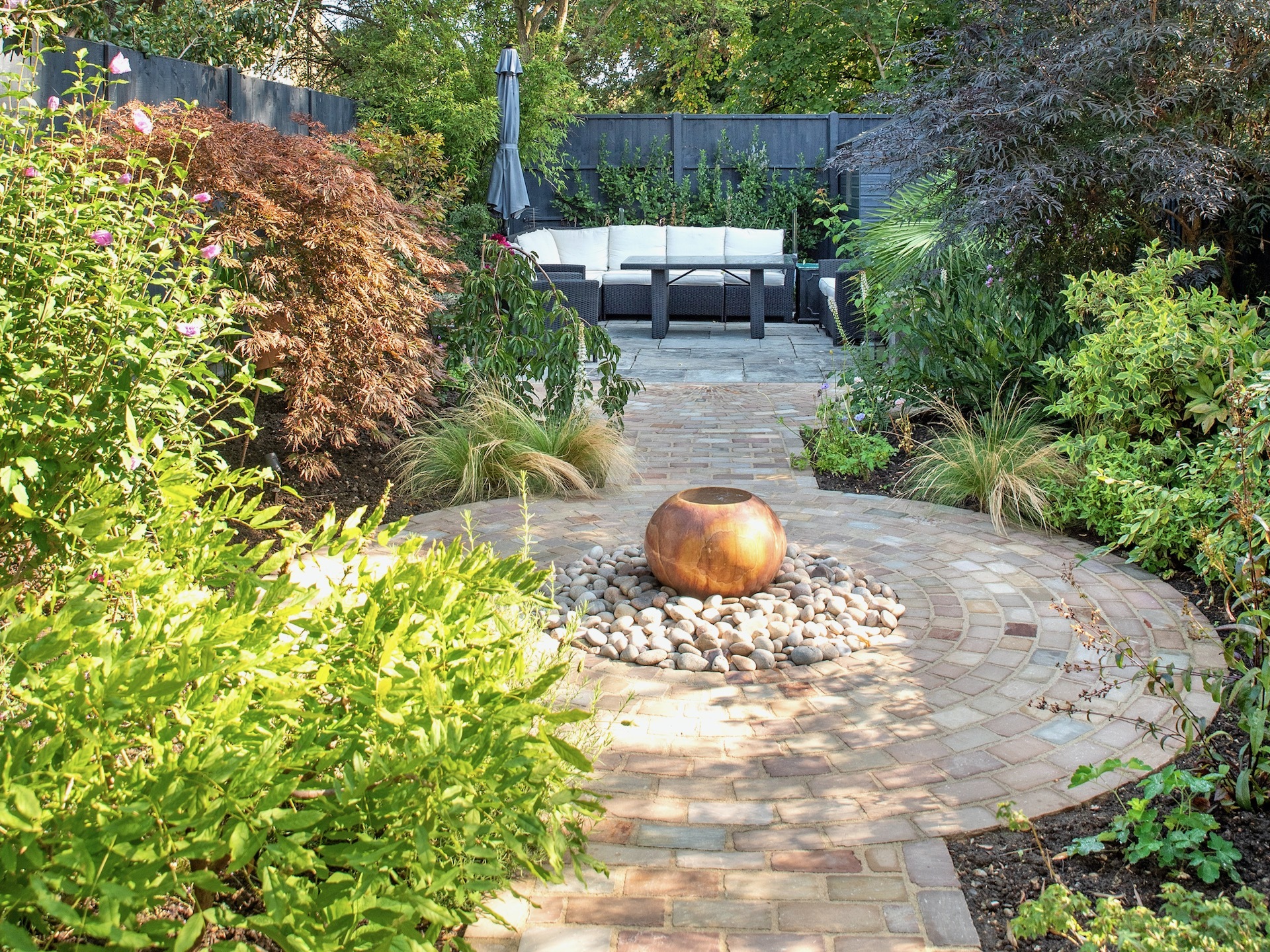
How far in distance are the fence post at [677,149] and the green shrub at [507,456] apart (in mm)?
9505

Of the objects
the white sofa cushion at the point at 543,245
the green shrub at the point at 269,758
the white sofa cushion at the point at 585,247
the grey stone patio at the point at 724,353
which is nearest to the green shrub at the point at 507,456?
the grey stone patio at the point at 724,353

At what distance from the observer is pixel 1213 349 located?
4094 millimetres

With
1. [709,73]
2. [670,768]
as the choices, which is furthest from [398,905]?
[709,73]

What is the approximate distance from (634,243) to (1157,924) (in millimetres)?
11702

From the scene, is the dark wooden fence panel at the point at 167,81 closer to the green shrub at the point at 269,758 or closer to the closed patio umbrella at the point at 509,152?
the closed patio umbrella at the point at 509,152

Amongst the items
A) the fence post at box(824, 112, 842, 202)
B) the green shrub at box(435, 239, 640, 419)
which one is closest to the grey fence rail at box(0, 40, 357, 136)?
the green shrub at box(435, 239, 640, 419)

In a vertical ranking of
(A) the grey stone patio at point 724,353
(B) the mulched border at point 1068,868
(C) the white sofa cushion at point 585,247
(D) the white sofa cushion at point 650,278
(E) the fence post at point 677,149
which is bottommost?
(B) the mulched border at point 1068,868

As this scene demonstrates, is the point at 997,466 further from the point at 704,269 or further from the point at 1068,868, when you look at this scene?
the point at 704,269

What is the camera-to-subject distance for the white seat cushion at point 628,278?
1209 centimetres

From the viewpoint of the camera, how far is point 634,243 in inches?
508

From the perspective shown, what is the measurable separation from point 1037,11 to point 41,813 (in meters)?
5.60

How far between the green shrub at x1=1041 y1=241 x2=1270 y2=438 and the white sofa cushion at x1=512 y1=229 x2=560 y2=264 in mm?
8194

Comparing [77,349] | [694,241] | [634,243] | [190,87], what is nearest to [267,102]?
[190,87]

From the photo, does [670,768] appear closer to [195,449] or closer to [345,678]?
[345,678]
